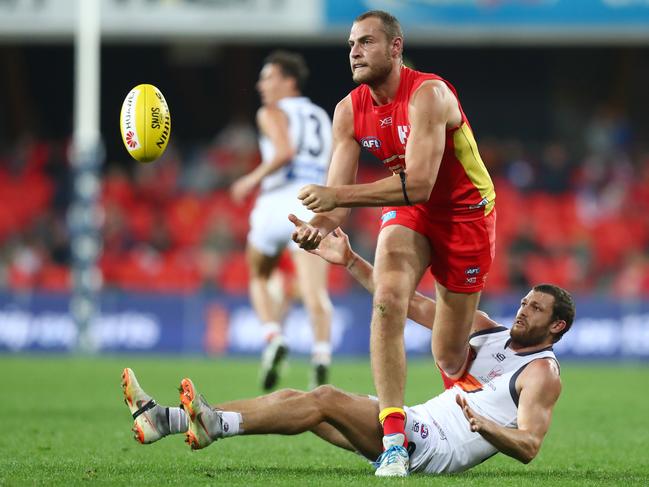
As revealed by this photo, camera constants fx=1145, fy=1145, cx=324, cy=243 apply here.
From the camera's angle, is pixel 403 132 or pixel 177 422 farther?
pixel 403 132

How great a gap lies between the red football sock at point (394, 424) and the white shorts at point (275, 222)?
4774mm

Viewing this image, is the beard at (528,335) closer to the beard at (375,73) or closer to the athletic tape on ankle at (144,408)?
the beard at (375,73)

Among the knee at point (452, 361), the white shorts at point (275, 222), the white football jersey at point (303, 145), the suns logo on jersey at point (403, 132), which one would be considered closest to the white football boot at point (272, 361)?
the white shorts at point (275, 222)

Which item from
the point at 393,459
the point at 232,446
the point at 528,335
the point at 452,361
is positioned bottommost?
the point at 232,446

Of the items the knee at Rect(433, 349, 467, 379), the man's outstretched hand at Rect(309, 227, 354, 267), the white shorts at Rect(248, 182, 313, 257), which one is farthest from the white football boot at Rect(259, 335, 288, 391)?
the knee at Rect(433, 349, 467, 379)

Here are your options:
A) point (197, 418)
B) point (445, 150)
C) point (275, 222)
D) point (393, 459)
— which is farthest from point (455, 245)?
point (275, 222)

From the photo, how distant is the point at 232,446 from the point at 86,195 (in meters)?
10.8

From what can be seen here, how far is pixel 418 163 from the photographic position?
5582 millimetres

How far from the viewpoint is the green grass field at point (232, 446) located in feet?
17.8

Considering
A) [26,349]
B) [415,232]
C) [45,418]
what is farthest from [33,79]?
[415,232]

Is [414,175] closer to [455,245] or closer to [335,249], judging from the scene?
[455,245]

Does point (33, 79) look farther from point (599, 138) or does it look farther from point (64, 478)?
point (64, 478)

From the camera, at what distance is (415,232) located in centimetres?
620

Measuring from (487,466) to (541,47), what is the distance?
18.0 metres
